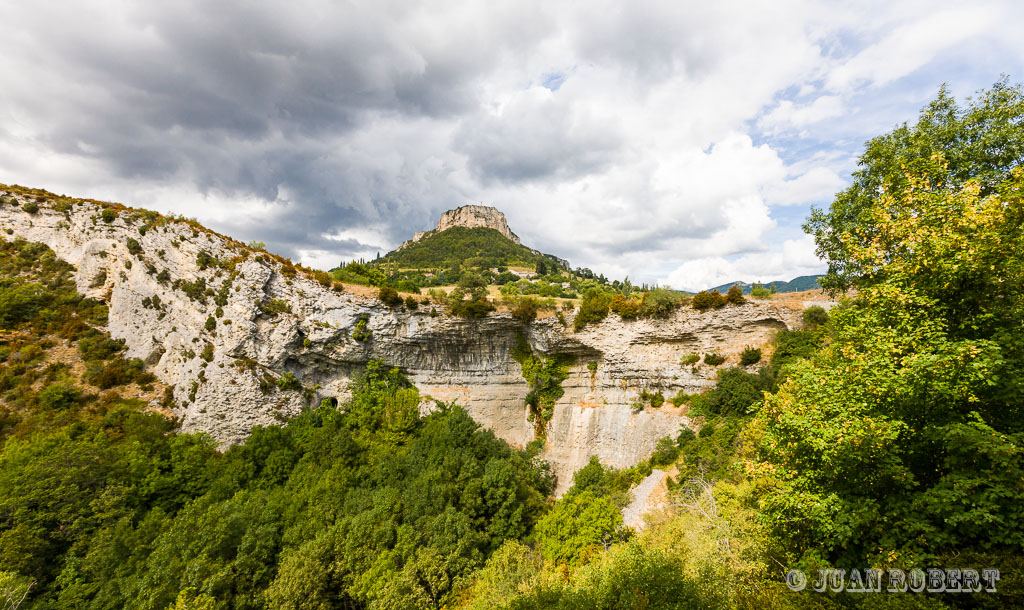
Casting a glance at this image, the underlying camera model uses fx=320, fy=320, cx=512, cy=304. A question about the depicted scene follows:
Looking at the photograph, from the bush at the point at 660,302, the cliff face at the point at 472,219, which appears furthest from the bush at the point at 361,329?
the cliff face at the point at 472,219

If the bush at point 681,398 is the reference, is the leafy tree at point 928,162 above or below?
above

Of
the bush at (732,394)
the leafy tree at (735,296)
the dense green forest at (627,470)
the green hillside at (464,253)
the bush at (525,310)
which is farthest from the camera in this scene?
the green hillside at (464,253)

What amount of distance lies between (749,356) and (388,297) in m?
25.0

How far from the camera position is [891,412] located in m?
5.36

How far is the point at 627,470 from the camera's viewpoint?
2150cm

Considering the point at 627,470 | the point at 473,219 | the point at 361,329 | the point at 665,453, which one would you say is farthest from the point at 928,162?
the point at 473,219

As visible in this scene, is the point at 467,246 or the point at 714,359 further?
the point at 467,246

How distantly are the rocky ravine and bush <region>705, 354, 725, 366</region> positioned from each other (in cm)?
47

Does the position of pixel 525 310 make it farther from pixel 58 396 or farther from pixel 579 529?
pixel 58 396

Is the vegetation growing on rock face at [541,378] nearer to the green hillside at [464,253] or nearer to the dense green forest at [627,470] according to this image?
the dense green forest at [627,470]

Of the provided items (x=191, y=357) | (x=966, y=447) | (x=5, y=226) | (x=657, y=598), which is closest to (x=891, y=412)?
(x=966, y=447)

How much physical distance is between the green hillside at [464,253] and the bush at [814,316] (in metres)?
53.2

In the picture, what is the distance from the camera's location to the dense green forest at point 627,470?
498 cm

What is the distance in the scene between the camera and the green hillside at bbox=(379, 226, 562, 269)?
71.1 metres
